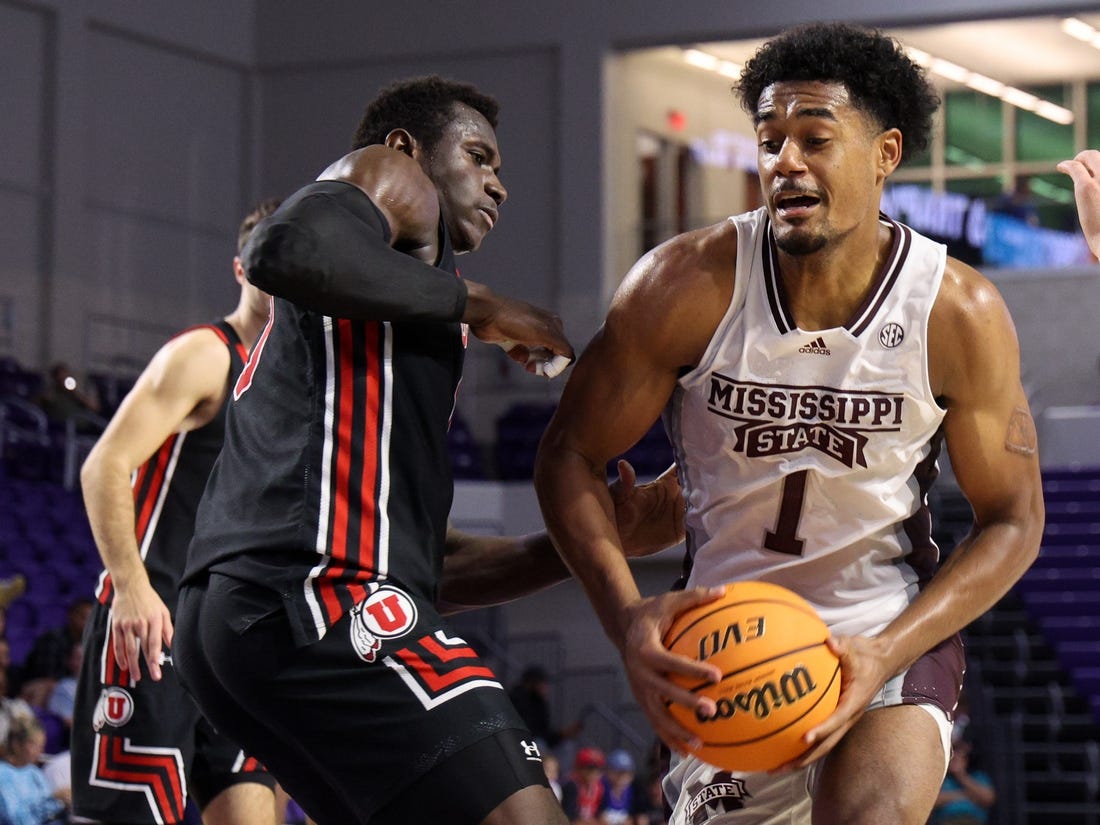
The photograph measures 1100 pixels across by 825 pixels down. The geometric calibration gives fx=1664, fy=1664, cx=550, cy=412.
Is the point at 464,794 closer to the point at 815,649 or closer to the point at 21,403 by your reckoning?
the point at 815,649

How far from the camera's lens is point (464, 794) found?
3.07 meters

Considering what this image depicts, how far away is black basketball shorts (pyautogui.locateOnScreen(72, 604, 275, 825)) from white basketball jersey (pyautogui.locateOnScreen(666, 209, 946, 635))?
1876 mm

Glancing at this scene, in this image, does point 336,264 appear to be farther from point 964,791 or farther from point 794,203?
point 964,791

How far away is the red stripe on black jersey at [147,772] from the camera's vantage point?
495 cm

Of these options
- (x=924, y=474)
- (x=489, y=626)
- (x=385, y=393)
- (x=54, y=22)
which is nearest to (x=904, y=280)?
(x=924, y=474)

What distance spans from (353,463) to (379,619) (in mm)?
315

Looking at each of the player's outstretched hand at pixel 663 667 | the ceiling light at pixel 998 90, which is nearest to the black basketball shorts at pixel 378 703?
the player's outstretched hand at pixel 663 667

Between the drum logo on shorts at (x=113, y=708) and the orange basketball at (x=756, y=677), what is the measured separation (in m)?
2.27

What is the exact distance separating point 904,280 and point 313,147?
55.2 feet

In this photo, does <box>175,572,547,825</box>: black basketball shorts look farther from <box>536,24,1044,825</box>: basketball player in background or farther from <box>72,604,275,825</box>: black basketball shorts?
<box>72,604,275,825</box>: black basketball shorts

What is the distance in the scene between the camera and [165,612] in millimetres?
4719

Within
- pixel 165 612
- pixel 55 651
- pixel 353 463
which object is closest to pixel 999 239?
pixel 55 651

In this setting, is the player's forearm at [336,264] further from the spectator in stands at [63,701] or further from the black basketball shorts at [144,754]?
the spectator in stands at [63,701]

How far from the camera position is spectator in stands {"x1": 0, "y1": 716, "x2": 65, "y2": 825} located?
7855mm
